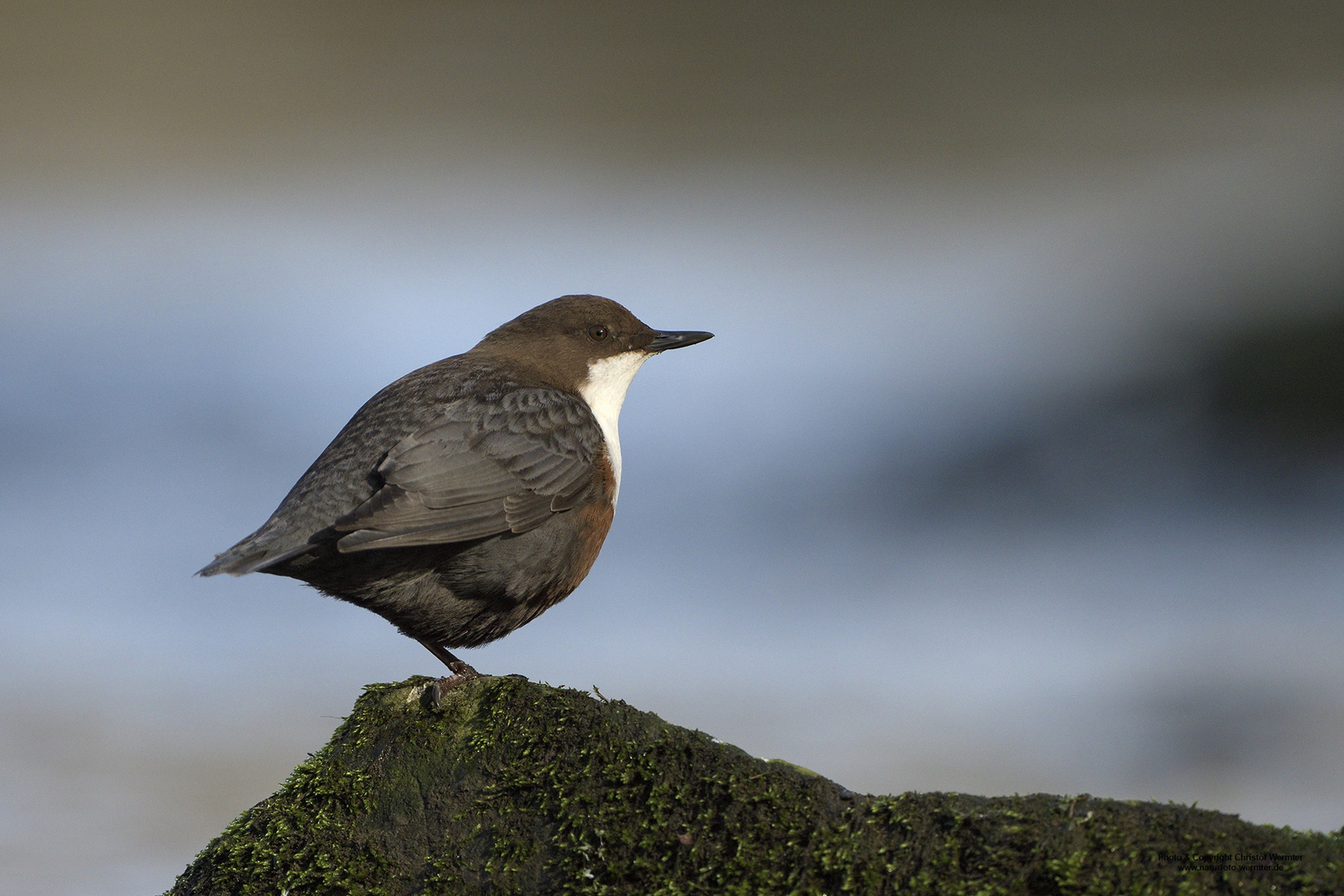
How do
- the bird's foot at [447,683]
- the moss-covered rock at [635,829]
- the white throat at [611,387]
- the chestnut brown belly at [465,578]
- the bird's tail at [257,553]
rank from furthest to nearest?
the white throat at [611,387]
the chestnut brown belly at [465,578]
the bird's tail at [257,553]
the bird's foot at [447,683]
the moss-covered rock at [635,829]

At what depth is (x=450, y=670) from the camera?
3738mm

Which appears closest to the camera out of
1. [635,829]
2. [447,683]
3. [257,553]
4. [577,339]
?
[635,829]

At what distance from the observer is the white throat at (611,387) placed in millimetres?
4672

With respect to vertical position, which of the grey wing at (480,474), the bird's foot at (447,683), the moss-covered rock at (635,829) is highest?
the grey wing at (480,474)

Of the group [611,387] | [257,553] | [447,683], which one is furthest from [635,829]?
[611,387]

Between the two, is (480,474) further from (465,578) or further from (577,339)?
(577,339)

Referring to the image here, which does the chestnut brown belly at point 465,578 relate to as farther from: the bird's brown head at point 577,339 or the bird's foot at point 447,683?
the bird's brown head at point 577,339

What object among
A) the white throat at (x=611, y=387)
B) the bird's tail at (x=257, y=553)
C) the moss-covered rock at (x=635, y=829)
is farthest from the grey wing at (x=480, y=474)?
the moss-covered rock at (x=635, y=829)

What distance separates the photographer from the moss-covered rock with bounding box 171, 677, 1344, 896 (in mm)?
2104

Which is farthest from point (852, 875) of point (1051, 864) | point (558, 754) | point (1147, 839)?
point (558, 754)

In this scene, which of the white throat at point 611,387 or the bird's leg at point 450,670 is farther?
the white throat at point 611,387

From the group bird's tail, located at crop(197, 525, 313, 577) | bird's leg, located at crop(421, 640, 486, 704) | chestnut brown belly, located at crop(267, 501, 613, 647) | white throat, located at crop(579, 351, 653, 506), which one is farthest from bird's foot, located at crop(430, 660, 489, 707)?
white throat, located at crop(579, 351, 653, 506)

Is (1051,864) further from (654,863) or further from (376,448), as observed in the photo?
(376,448)

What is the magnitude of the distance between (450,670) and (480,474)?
70 centimetres
